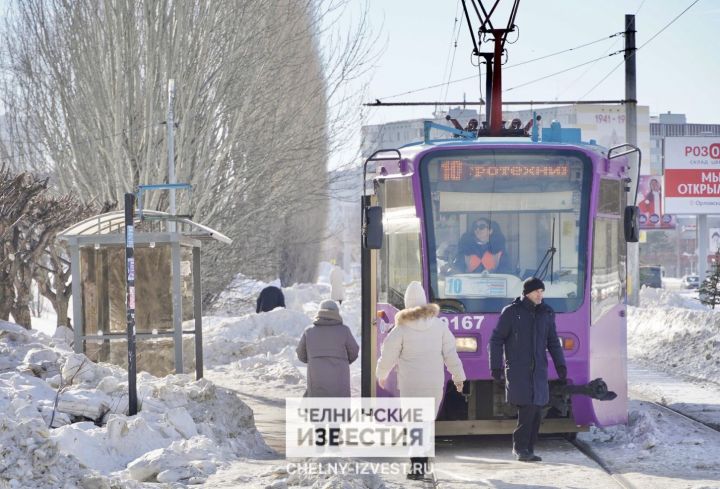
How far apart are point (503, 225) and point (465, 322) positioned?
3.19ft

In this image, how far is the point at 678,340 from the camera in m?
25.5

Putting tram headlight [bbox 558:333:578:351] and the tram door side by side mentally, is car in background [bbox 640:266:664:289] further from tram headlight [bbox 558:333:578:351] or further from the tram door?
tram headlight [bbox 558:333:578:351]

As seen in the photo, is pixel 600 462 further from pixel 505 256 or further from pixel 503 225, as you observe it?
pixel 503 225

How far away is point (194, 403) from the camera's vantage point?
12.1m

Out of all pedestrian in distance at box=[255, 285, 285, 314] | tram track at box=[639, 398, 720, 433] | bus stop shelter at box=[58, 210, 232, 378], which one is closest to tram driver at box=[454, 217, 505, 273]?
tram track at box=[639, 398, 720, 433]

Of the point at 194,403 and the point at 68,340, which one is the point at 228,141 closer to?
the point at 68,340

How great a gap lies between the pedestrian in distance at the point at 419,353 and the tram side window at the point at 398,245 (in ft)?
6.84

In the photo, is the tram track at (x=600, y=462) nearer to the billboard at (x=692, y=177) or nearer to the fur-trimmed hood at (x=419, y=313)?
the fur-trimmed hood at (x=419, y=313)

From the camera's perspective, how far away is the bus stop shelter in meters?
14.3

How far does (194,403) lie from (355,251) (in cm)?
16965

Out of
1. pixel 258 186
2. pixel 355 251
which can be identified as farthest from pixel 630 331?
pixel 355 251

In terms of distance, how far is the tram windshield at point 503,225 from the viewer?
11.7 m

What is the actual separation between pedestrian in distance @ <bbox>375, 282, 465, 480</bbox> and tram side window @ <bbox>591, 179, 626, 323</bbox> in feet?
8.24

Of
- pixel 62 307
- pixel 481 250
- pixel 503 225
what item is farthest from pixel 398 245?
pixel 62 307
